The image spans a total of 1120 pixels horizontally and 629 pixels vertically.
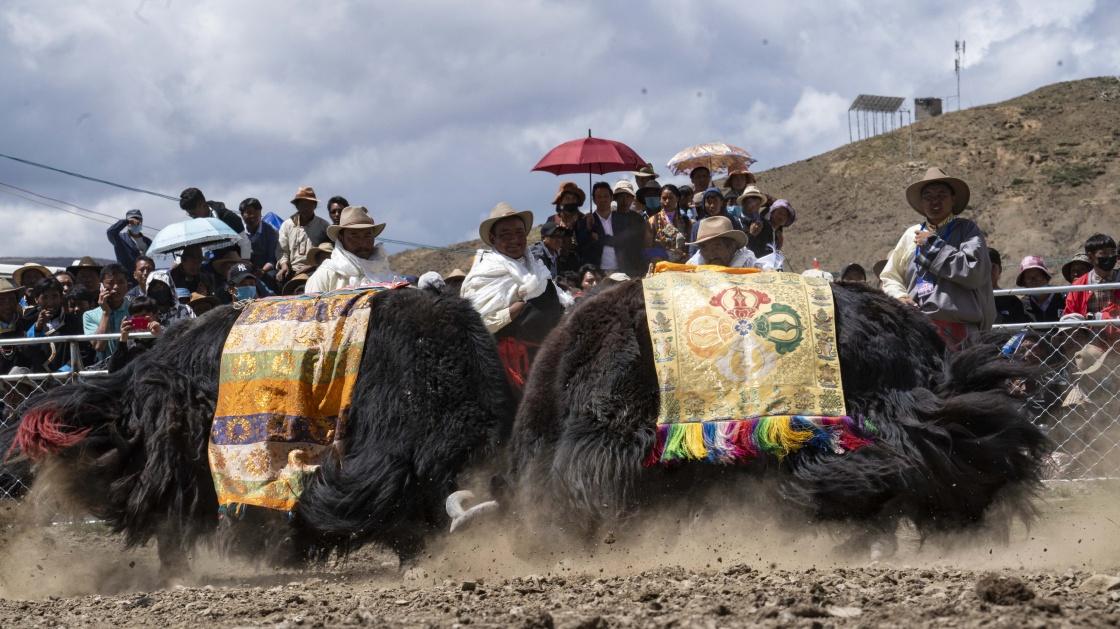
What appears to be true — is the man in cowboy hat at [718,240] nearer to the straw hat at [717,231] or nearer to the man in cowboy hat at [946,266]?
the straw hat at [717,231]

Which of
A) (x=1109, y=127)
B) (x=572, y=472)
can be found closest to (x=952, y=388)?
(x=572, y=472)

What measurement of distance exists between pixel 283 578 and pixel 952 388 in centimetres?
350

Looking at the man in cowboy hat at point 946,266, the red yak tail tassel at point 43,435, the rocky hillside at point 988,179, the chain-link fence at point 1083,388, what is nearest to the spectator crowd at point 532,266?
the man in cowboy hat at point 946,266

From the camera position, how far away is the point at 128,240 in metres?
10.6

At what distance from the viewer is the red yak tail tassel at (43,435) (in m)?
5.84

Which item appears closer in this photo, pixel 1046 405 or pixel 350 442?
pixel 350 442

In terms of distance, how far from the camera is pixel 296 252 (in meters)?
9.84

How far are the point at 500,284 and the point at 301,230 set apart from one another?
11.6ft

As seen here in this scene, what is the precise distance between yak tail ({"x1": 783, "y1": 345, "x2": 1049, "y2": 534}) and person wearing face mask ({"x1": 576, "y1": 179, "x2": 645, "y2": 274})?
4.32 m

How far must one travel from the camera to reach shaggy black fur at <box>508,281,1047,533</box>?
495cm

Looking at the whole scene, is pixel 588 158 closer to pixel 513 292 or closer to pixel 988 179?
pixel 513 292

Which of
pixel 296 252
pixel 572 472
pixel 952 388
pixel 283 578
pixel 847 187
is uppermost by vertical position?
pixel 847 187

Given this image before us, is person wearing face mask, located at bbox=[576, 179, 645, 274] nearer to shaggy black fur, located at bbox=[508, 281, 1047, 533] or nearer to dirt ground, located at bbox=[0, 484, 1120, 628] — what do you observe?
dirt ground, located at bbox=[0, 484, 1120, 628]

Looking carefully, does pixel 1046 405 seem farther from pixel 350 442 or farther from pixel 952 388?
pixel 350 442
